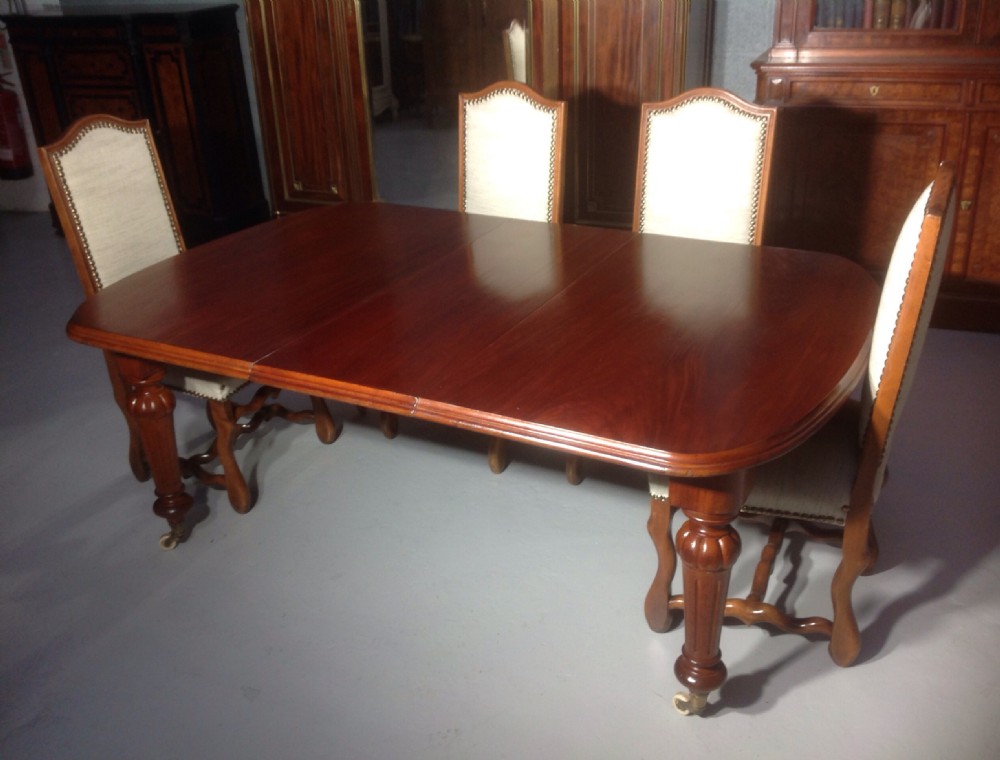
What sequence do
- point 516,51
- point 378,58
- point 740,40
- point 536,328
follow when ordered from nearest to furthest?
point 536,328
point 740,40
point 516,51
point 378,58

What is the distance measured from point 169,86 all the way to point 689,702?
3639 mm

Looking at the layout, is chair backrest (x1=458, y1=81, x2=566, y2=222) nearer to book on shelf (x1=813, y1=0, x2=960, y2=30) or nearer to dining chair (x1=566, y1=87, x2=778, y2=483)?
dining chair (x1=566, y1=87, x2=778, y2=483)

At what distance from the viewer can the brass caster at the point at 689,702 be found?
1721 mm

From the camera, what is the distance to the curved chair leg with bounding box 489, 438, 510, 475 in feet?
8.27

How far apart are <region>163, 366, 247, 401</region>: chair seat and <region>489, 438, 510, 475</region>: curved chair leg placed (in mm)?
687

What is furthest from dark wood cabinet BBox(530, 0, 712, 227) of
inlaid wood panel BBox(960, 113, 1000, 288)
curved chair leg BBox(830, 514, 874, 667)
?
curved chair leg BBox(830, 514, 874, 667)

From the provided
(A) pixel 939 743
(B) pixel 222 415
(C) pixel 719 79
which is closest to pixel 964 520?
(A) pixel 939 743

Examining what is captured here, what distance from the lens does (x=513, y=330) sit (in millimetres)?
1801

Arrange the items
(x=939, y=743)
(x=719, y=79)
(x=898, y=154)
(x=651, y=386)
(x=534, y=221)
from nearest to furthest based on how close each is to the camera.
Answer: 1. (x=651, y=386)
2. (x=939, y=743)
3. (x=534, y=221)
4. (x=898, y=154)
5. (x=719, y=79)

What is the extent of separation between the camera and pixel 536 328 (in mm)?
1806

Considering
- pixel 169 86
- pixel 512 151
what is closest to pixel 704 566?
pixel 512 151

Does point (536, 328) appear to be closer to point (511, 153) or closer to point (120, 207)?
point (511, 153)

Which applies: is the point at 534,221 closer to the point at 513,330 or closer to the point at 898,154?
the point at 513,330

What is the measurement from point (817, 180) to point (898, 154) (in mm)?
265
